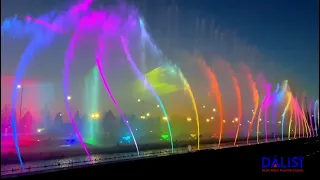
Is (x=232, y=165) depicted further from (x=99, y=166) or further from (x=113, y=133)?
(x=113, y=133)

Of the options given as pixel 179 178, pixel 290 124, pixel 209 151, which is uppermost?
pixel 290 124

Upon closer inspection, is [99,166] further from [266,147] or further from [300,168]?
[266,147]

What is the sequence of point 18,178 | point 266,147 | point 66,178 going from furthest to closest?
point 266,147
point 66,178
point 18,178

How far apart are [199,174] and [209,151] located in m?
4.26

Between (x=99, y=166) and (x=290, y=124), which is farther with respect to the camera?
(x=290, y=124)

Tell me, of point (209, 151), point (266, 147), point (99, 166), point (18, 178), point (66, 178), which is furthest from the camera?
point (266, 147)

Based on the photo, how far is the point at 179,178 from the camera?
1338 centimetres

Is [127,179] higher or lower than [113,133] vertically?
lower

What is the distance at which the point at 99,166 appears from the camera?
11828 millimetres

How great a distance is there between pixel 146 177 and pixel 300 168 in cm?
621

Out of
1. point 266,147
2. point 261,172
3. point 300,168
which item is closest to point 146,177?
point 261,172

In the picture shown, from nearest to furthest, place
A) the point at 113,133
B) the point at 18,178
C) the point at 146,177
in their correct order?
the point at 18,178 < the point at 146,177 < the point at 113,133

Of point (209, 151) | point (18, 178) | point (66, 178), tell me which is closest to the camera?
point (18, 178)

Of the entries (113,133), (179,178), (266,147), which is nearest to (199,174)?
(179,178)
